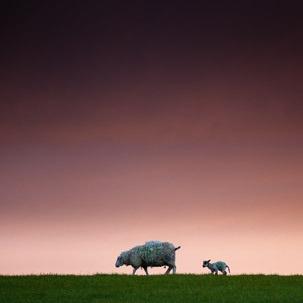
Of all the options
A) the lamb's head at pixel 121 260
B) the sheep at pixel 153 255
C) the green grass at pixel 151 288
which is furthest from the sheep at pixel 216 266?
the green grass at pixel 151 288

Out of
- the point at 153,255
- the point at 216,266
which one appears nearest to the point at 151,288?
the point at 153,255

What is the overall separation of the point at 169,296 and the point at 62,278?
9.25 meters

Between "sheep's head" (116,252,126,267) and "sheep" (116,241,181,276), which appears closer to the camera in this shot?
"sheep" (116,241,181,276)

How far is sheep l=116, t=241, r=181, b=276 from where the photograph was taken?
3966 cm

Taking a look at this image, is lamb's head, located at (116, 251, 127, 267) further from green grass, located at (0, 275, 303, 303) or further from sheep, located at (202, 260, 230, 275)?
sheep, located at (202, 260, 230, 275)

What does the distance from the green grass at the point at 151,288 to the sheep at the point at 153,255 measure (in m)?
5.33

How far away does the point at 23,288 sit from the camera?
31281mm

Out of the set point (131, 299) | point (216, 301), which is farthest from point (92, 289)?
point (216, 301)

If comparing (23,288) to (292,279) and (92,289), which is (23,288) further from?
(292,279)

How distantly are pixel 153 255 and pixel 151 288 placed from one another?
9423mm

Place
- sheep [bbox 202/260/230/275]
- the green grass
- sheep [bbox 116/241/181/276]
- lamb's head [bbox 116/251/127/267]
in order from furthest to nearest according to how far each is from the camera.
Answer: sheep [bbox 202/260/230/275] → lamb's head [bbox 116/251/127/267] → sheep [bbox 116/241/181/276] → the green grass

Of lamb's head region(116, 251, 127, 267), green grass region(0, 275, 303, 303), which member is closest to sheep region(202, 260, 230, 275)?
lamb's head region(116, 251, 127, 267)

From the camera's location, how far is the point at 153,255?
39.6 meters

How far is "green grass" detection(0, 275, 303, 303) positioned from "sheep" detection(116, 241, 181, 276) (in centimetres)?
533
